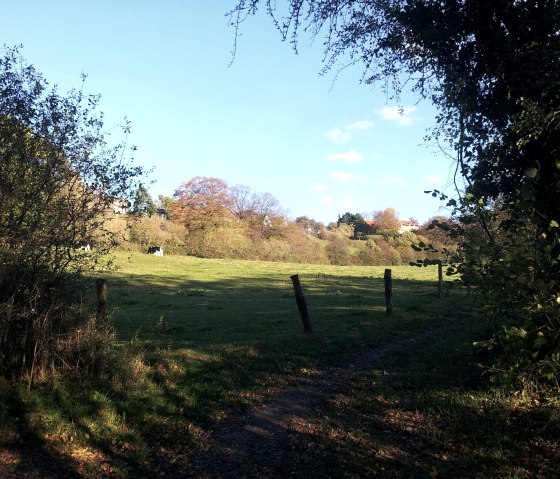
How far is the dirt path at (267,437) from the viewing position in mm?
5133

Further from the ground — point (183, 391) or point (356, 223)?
point (356, 223)

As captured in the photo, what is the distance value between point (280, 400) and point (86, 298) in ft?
11.9

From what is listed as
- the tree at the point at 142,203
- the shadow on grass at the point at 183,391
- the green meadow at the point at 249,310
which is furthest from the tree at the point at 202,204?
the tree at the point at 142,203

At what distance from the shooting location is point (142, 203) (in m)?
8.74

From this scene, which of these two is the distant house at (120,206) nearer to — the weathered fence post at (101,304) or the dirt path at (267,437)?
the weathered fence post at (101,304)

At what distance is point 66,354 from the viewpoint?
6941 millimetres

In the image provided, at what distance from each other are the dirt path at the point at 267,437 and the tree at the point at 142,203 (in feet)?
13.8

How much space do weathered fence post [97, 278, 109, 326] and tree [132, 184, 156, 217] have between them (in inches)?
A: 57.2

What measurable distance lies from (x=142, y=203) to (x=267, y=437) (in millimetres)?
4952

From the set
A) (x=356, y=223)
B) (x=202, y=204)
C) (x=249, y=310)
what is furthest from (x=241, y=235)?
(x=356, y=223)

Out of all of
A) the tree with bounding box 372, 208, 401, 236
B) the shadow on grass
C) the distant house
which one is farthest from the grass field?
the tree with bounding box 372, 208, 401, 236

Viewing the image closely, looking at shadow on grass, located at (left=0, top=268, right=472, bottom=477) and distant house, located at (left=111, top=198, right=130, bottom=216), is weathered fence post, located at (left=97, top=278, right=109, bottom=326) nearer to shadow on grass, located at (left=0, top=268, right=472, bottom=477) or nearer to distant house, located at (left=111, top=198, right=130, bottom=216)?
shadow on grass, located at (left=0, top=268, right=472, bottom=477)

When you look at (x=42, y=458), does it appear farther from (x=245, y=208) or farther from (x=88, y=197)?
(x=245, y=208)

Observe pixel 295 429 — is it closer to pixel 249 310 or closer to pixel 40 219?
pixel 40 219
